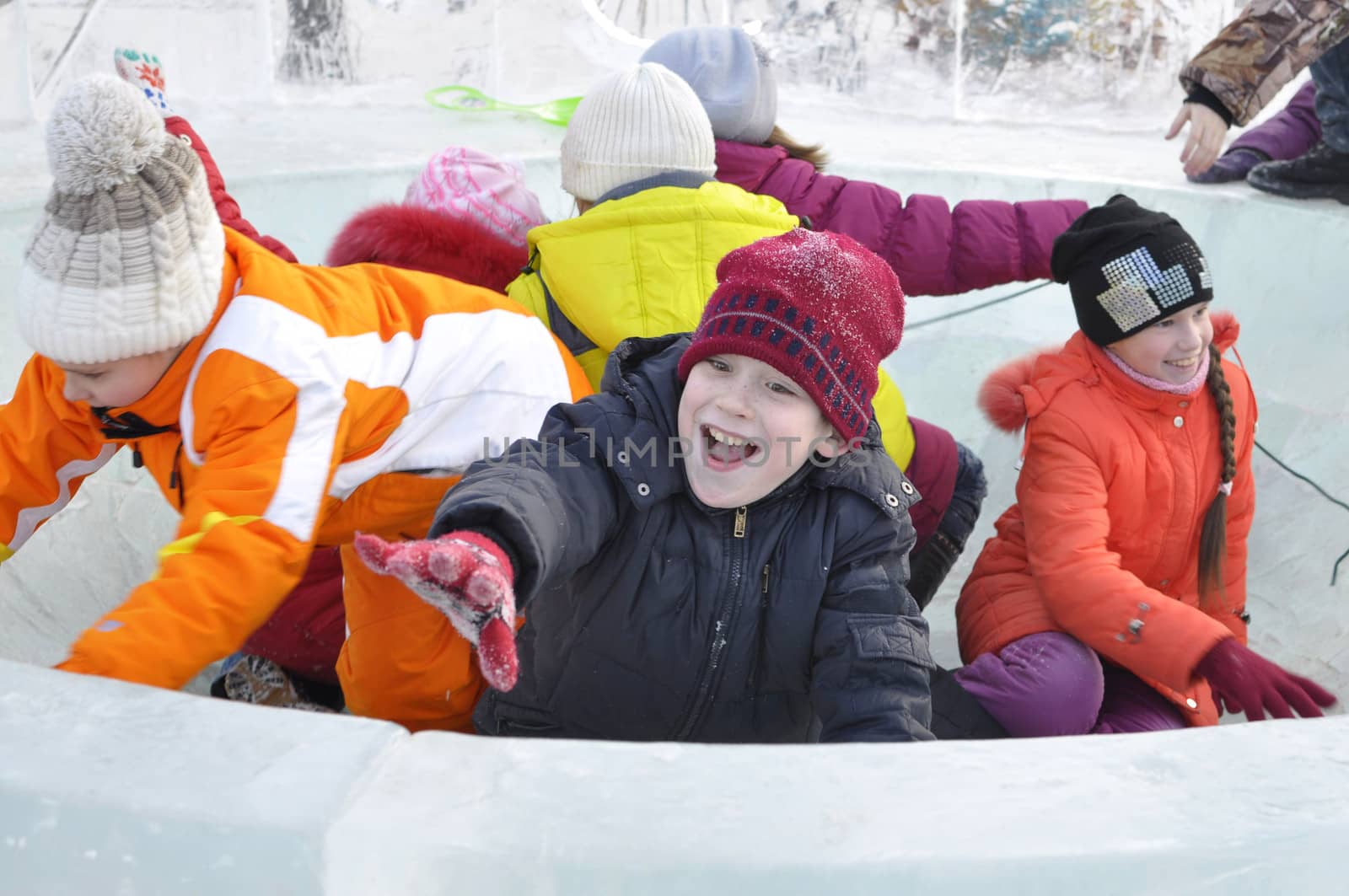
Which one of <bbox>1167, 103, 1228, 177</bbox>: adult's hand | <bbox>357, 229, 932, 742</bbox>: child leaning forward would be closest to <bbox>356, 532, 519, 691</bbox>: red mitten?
<bbox>357, 229, 932, 742</bbox>: child leaning forward

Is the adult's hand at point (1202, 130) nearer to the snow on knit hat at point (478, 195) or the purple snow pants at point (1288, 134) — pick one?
the purple snow pants at point (1288, 134)

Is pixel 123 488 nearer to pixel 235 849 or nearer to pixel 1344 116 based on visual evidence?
pixel 235 849

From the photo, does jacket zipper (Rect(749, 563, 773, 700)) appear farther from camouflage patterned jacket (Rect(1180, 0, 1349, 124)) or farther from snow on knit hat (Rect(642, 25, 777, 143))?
camouflage patterned jacket (Rect(1180, 0, 1349, 124))

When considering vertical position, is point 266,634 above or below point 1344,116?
below

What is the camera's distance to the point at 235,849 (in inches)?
31.5

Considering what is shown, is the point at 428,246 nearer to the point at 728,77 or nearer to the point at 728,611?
the point at 728,77

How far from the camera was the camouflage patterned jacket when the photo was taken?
8.73ft

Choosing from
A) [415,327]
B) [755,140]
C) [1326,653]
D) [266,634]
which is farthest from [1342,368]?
[266,634]

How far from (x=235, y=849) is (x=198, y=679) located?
140cm

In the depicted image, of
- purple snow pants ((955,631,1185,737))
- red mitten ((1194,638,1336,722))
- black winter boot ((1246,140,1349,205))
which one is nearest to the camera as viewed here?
red mitten ((1194,638,1336,722))

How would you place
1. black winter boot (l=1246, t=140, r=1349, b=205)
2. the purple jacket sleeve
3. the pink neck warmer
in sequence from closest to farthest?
the pink neck warmer
the purple jacket sleeve
black winter boot (l=1246, t=140, r=1349, b=205)

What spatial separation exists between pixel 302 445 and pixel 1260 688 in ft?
3.78

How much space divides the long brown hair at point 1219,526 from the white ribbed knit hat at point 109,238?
1429 mm

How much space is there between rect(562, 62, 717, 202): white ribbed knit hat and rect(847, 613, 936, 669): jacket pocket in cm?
94
